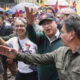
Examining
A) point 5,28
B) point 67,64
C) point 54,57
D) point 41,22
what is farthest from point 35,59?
point 5,28

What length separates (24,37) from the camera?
3.62m

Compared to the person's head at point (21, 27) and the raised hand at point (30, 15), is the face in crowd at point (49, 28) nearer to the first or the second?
the raised hand at point (30, 15)

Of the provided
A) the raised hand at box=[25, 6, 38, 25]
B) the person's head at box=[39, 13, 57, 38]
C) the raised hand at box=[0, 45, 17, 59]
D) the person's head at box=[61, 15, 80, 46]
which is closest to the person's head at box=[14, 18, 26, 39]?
the person's head at box=[39, 13, 57, 38]

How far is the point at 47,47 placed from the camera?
10.0 ft

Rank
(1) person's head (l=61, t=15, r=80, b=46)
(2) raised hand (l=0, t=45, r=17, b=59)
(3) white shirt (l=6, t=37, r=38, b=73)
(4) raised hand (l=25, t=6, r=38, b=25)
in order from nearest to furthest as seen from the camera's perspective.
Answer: (1) person's head (l=61, t=15, r=80, b=46) < (2) raised hand (l=0, t=45, r=17, b=59) < (4) raised hand (l=25, t=6, r=38, b=25) < (3) white shirt (l=6, t=37, r=38, b=73)

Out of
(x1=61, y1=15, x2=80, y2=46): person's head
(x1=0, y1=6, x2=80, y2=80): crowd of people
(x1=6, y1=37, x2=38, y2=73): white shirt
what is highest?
(x1=61, y1=15, x2=80, y2=46): person's head

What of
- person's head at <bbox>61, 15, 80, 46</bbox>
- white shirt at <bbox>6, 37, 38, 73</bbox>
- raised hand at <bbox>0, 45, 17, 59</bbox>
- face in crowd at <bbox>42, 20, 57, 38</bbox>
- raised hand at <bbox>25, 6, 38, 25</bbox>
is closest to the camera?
person's head at <bbox>61, 15, 80, 46</bbox>

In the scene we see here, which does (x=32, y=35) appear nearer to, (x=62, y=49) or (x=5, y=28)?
(x=62, y=49)

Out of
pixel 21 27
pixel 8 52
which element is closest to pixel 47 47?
pixel 21 27

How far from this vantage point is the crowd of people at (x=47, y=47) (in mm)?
2055

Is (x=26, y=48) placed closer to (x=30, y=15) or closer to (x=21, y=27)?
(x=21, y=27)

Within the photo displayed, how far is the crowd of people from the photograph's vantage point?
2.05 meters

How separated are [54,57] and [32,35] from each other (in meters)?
0.70

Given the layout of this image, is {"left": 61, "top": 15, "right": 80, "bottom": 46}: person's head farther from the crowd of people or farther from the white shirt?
the white shirt
